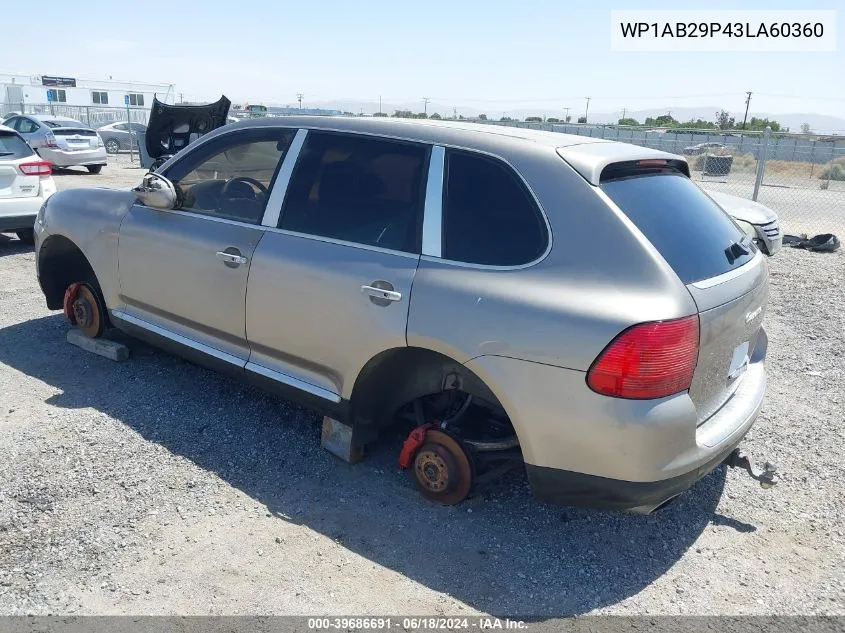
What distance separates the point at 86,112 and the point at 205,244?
2768cm

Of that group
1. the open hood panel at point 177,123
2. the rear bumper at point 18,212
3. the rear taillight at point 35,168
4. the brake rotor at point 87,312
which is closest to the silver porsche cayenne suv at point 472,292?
the brake rotor at point 87,312

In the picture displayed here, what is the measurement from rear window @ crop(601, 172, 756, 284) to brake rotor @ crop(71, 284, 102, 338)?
3.88 m

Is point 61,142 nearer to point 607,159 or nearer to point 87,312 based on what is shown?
point 87,312

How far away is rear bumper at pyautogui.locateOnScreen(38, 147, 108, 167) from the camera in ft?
55.7

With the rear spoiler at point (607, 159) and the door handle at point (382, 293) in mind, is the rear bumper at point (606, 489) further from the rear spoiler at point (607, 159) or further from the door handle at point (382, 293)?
the rear spoiler at point (607, 159)

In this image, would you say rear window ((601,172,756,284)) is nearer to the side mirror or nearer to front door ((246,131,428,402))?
front door ((246,131,428,402))

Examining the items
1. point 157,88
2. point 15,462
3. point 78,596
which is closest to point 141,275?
point 15,462

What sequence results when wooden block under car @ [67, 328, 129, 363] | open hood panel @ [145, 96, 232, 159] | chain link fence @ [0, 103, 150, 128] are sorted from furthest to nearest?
chain link fence @ [0, 103, 150, 128], open hood panel @ [145, 96, 232, 159], wooden block under car @ [67, 328, 129, 363]

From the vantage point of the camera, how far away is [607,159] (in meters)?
3.00

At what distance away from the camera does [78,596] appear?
2658 mm

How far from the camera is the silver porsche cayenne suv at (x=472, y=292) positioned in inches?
104

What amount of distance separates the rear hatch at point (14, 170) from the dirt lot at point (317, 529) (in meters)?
4.62

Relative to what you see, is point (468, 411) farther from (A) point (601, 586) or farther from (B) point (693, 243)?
(B) point (693, 243)

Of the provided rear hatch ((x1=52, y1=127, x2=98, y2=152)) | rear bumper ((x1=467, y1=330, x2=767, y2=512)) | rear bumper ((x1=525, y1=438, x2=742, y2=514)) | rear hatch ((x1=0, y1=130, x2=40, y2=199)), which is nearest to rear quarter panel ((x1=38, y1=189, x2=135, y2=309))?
rear bumper ((x1=467, y1=330, x2=767, y2=512))
